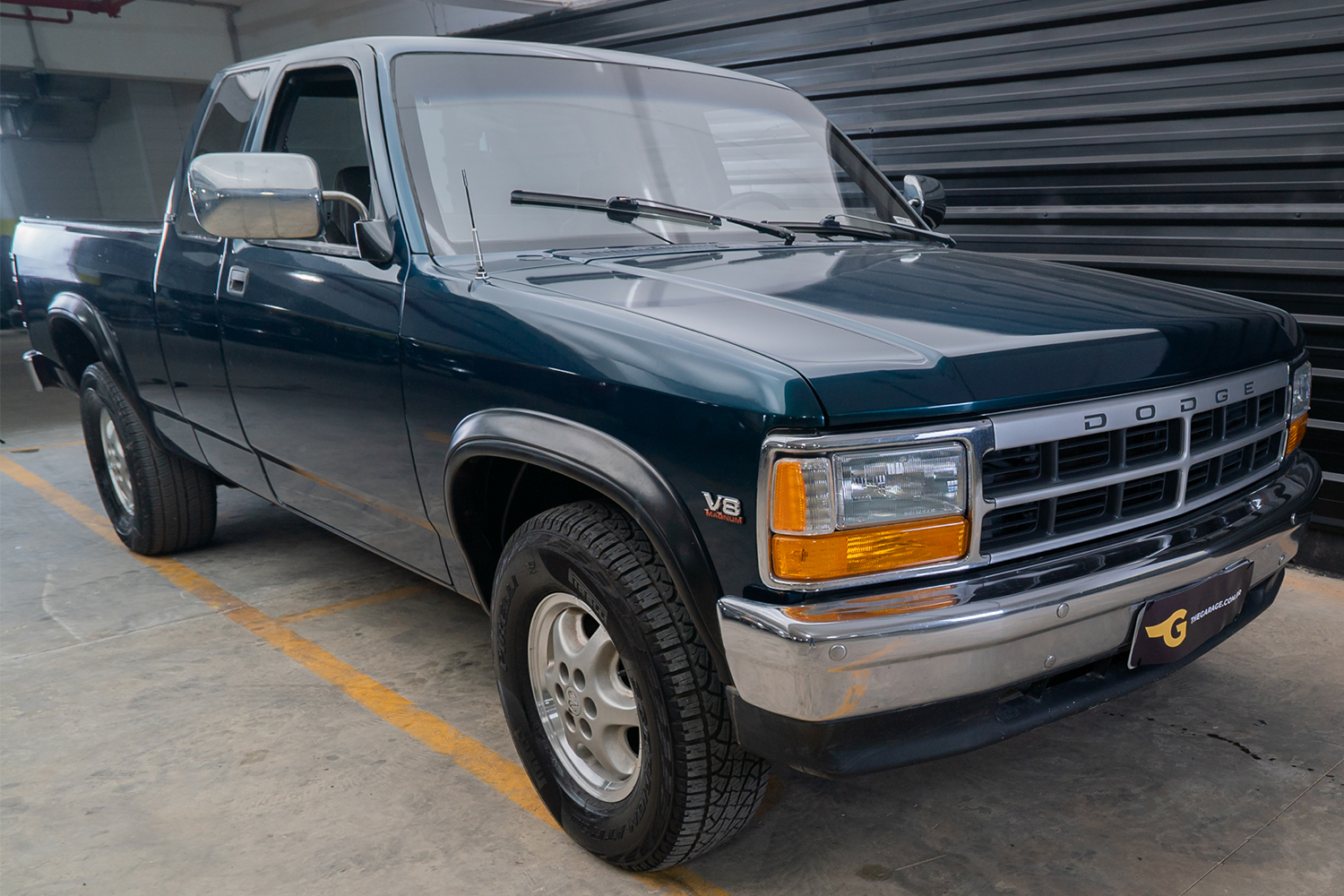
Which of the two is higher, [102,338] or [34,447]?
[102,338]

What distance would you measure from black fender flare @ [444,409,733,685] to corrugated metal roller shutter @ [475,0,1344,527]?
3383 mm

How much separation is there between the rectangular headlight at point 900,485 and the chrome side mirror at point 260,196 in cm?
157

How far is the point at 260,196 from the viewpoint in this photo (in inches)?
99.8

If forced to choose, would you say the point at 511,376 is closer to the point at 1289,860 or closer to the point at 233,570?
the point at 1289,860

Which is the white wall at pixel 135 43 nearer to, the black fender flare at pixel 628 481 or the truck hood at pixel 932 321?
the truck hood at pixel 932 321

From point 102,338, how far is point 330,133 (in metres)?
1.64

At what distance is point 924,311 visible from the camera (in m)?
2.07

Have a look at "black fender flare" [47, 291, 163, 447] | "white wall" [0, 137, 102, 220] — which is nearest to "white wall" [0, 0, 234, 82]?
"white wall" [0, 137, 102, 220]

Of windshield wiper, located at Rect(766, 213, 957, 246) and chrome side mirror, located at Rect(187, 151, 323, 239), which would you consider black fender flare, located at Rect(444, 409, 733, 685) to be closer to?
chrome side mirror, located at Rect(187, 151, 323, 239)

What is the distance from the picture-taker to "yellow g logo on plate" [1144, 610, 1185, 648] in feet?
6.51

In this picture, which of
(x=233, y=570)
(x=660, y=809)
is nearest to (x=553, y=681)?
(x=660, y=809)

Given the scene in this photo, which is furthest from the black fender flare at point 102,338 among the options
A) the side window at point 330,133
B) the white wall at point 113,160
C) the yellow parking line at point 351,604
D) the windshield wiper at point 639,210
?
the white wall at point 113,160

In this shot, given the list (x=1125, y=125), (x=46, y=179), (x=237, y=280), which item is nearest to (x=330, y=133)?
(x=237, y=280)

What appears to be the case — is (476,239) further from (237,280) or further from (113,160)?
(113,160)
